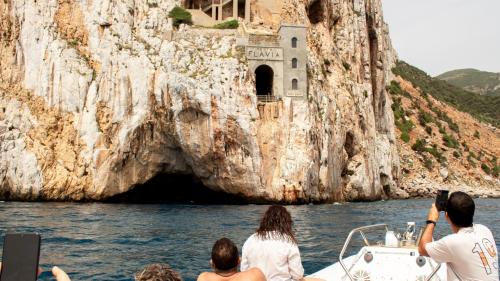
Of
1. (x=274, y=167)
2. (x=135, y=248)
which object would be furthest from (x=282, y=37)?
(x=135, y=248)

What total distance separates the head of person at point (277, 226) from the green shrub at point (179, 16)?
3827cm

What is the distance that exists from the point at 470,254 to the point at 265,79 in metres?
41.8

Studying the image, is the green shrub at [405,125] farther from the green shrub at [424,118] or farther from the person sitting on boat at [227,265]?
the person sitting on boat at [227,265]

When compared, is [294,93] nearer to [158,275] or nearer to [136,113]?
[136,113]

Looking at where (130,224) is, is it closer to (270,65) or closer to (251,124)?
(251,124)

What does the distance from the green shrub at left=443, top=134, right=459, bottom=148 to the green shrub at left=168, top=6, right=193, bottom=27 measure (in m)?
45.5

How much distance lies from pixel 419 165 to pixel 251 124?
118 feet

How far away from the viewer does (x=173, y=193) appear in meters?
47.5

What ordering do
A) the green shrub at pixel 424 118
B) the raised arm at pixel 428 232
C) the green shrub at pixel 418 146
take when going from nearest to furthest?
the raised arm at pixel 428 232, the green shrub at pixel 418 146, the green shrub at pixel 424 118

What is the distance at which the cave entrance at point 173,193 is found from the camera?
42.9 metres

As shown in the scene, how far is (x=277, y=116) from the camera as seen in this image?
39.6m

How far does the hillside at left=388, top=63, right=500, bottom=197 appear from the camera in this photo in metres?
64.4

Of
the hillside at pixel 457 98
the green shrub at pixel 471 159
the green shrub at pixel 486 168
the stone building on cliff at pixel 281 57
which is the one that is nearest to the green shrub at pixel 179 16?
the stone building on cliff at pixel 281 57

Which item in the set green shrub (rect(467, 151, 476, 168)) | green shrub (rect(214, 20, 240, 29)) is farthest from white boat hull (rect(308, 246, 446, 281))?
green shrub (rect(467, 151, 476, 168))
